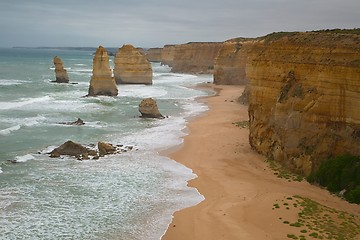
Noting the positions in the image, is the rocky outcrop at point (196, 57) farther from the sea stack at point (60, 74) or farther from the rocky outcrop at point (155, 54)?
the rocky outcrop at point (155, 54)

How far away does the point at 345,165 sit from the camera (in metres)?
19.8

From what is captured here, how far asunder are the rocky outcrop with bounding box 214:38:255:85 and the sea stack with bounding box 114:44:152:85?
12.4 meters

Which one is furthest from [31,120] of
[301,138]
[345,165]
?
[345,165]

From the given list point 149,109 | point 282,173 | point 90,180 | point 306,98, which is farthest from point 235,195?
point 149,109

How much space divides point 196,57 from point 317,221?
102929mm

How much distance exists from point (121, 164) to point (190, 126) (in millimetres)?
13270

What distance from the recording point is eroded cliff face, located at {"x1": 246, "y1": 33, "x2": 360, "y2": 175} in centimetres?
2017

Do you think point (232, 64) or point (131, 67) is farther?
point (232, 64)

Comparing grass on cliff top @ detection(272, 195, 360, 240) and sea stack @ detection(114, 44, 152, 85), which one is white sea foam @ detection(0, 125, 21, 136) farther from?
sea stack @ detection(114, 44, 152, 85)

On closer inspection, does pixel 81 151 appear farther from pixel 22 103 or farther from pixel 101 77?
pixel 101 77

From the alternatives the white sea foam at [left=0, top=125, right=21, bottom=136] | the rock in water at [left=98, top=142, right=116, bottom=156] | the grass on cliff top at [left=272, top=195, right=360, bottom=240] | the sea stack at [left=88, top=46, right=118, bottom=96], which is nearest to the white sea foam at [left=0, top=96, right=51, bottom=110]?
the sea stack at [left=88, top=46, right=118, bottom=96]

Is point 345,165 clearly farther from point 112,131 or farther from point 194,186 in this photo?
point 112,131

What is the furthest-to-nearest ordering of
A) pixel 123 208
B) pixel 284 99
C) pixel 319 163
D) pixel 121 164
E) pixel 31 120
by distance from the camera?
pixel 31 120 < pixel 121 164 < pixel 284 99 < pixel 319 163 < pixel 123 208

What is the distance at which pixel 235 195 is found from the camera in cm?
1983
